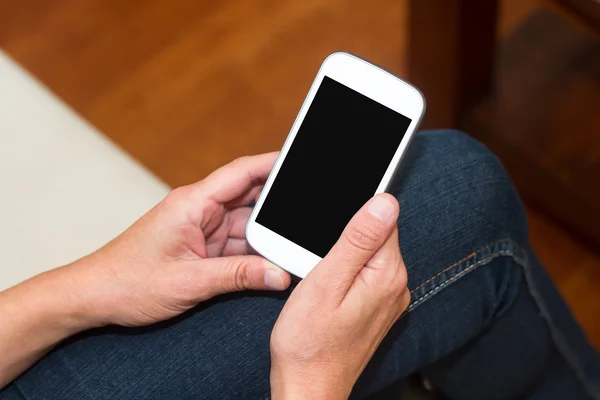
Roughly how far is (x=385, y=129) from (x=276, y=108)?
0.68 meters

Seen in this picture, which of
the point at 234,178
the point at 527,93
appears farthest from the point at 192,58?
the point at 234,178

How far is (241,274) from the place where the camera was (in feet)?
2.00

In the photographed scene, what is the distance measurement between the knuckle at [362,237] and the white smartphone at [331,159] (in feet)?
0.24

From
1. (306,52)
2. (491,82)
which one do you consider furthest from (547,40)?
(306,52)

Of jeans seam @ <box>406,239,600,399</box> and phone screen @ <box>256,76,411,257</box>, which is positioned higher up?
phone screen @ <box>256,76,411,257</box>

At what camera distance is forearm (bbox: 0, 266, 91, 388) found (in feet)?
2.07

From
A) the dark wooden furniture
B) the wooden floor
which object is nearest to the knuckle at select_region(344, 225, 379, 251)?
the dark wooden furniture

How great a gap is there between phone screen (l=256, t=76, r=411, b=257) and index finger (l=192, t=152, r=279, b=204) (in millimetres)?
18

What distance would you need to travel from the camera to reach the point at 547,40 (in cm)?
122

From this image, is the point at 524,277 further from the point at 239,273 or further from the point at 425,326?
the point at 239,273

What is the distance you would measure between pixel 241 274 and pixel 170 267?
0.21 feet

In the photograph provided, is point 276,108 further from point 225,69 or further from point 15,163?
point 15,163

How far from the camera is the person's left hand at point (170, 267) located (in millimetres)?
611

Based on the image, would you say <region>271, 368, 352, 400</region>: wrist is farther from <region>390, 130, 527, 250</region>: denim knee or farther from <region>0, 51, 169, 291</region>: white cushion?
<region>0, 51, 169, 291</region>: white cushion
